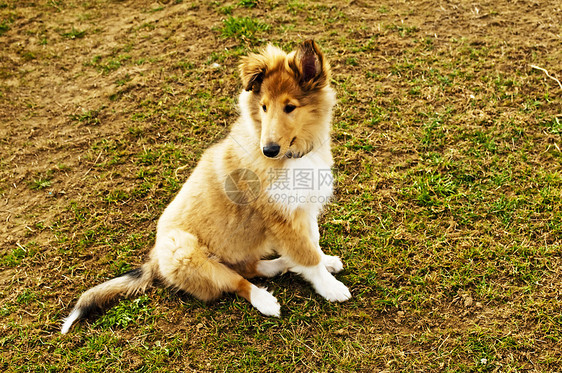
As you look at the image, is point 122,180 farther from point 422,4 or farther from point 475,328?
point 422,4

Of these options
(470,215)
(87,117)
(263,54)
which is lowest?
(470,215)

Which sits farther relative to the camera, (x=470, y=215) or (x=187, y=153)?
(x=187, y=153)

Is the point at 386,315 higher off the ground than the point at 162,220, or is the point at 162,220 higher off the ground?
the point at 162,220

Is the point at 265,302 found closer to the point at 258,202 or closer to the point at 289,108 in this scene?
the point at 258,202

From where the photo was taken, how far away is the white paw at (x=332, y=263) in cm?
377

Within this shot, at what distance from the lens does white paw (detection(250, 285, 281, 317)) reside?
3.50 m

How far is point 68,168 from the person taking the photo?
16.3 ft

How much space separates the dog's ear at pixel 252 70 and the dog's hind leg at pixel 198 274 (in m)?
1.23

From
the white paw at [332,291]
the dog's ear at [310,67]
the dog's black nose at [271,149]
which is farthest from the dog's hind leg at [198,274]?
the dog's ear at [310,67]

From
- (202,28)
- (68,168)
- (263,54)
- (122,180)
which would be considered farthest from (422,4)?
(68,168)

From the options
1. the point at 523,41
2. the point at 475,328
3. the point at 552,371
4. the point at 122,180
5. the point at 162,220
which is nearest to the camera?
the point at 552,371

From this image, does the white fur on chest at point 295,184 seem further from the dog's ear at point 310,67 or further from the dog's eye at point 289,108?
the dog's ear at point 310,67

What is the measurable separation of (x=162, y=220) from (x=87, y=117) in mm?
2627

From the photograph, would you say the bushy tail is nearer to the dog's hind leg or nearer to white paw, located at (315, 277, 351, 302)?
the dog's hind leg
